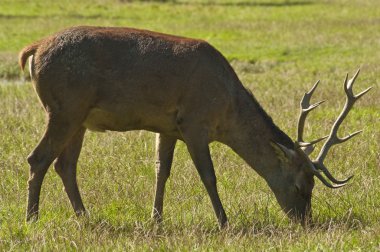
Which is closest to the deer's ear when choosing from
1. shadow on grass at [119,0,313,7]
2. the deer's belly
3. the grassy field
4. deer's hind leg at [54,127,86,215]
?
the grassy field

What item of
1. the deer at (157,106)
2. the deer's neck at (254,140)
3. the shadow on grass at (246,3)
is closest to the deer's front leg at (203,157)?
the deer at (157,106)

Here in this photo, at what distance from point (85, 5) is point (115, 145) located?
27.4 m

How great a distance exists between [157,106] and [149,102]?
74 millimetres

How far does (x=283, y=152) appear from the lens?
8.11 m

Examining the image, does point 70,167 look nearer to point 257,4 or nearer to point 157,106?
point 157,106

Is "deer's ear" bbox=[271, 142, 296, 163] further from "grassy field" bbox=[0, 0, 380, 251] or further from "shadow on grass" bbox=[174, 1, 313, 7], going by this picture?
"shadow on grass" bbox=[174, 1, 313, 7]

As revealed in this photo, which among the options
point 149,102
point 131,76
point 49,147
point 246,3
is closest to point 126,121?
point 149,102

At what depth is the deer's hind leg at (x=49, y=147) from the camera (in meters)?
7.67

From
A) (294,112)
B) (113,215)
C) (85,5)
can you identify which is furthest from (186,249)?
(85,5)

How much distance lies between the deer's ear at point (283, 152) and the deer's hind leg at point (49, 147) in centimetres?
168

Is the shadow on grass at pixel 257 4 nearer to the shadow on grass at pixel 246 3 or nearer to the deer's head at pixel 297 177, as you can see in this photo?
the shadow on grass at pixel 246 3

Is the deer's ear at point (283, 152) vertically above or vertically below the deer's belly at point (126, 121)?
below

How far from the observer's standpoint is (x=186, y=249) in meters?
6.68

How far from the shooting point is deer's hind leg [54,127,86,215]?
8273mm
